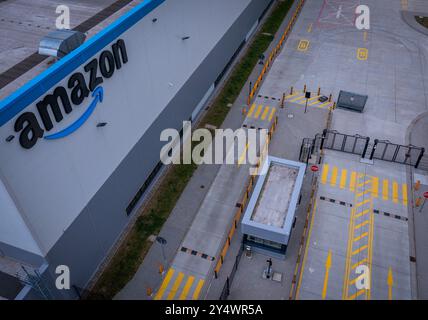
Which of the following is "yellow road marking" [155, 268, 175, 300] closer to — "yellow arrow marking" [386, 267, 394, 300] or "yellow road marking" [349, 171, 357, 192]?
"yellow arrow marking" [386, 267, 394, 300]

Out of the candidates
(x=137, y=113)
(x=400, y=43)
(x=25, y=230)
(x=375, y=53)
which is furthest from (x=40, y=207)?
(x=400, y=43)

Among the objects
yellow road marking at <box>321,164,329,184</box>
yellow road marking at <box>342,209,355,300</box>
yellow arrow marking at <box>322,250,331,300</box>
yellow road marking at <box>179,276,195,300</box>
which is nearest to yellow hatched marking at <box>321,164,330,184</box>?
yellow road marking at <box>321,164,329,184</box>

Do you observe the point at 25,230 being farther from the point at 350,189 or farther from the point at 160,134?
the point at 350,189

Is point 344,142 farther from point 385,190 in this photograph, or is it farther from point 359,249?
point 359,249

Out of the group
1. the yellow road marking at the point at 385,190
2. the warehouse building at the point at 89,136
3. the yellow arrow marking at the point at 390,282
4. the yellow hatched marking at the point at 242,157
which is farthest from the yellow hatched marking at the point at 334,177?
the warehouse building at the point at 89,136

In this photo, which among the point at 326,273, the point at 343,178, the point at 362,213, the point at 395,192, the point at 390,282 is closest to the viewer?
the point at 390,282

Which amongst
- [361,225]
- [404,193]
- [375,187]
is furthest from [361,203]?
[404,193]
